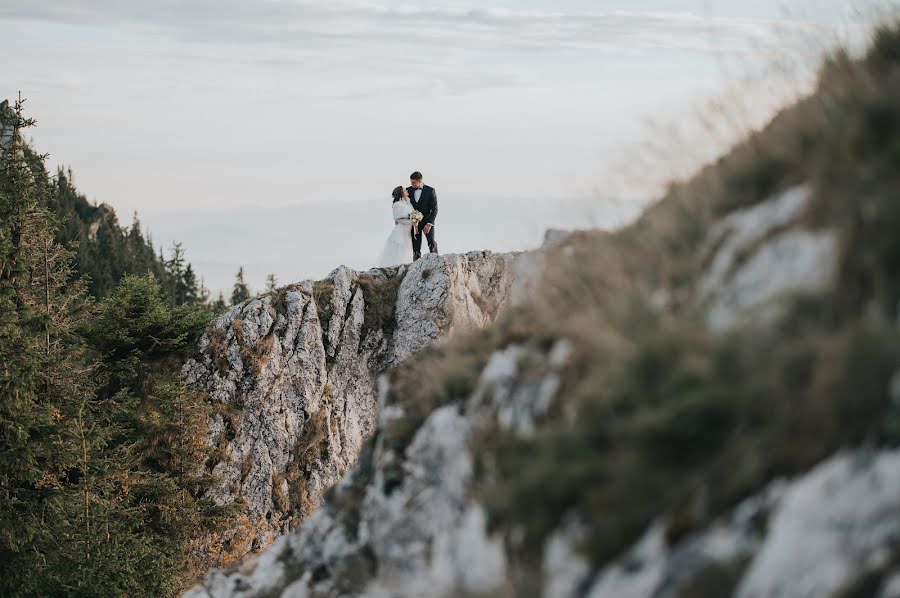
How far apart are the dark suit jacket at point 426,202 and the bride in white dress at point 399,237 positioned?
17 centimetres

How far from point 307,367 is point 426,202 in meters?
7.62

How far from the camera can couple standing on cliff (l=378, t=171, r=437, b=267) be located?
28031 mm

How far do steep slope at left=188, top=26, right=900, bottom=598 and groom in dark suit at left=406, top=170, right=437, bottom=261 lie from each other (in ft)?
70.8

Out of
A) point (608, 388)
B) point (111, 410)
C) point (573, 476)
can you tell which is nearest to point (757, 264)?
point (608, 388)

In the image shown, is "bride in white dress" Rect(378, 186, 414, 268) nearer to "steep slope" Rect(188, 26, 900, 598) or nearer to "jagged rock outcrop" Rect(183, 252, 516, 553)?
"jagged rock outcrop" Rect(183, 252, 516, 553)

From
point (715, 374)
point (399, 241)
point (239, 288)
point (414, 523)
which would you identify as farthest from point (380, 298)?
point (239, 288)

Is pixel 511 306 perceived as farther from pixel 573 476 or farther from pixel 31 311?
pixel 31 311

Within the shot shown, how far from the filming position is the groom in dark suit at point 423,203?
2758cm

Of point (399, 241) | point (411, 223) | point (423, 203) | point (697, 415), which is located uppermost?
point (423, 203)

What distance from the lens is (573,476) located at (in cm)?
427

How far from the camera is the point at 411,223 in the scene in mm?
30000

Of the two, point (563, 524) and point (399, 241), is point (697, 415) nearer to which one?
point (563, 524)

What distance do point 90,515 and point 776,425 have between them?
2157 cm

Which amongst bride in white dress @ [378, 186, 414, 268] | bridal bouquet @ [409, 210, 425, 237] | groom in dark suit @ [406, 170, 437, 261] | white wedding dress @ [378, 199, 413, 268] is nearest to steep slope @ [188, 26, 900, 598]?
groom in dark suit @ [406, 170, 437, 261]
